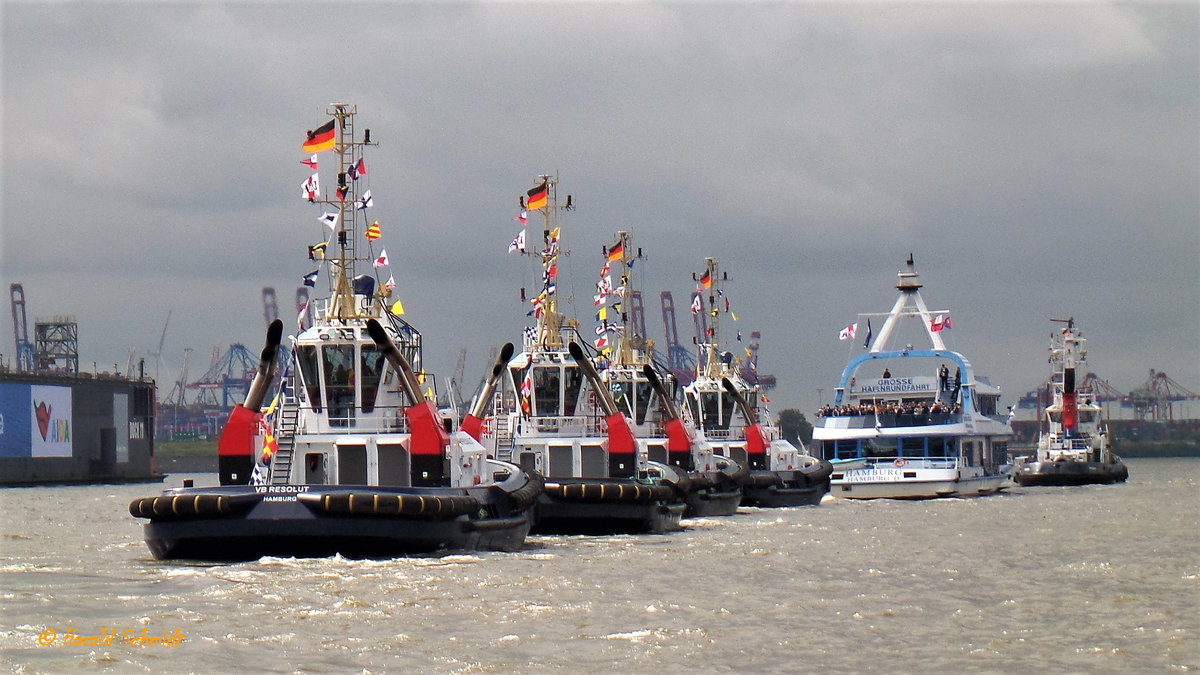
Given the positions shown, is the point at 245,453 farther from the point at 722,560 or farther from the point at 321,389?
the point at 722,560

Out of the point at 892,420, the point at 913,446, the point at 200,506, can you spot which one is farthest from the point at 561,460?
the point at 913,446

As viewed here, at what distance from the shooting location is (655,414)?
5528cm

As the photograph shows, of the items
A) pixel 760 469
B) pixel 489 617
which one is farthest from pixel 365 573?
pixel 760 469

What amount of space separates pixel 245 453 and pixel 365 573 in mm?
6058

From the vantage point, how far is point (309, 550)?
99.1 ft

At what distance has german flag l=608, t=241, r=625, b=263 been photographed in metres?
59.0

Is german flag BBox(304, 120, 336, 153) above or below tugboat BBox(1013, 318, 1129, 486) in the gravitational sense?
above

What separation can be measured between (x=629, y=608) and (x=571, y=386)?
19.8 metres

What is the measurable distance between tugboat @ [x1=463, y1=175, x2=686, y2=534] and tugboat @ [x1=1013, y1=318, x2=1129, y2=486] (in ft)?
165

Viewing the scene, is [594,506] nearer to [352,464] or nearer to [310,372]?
[352,464]

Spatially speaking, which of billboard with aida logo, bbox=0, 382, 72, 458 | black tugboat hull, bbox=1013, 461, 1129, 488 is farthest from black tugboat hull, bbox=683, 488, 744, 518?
billboard with aida logo, bbox=0, 382, 72, 458

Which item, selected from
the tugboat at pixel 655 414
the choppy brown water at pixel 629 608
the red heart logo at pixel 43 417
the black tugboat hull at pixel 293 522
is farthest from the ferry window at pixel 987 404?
the red heart logo at pixel 43 417

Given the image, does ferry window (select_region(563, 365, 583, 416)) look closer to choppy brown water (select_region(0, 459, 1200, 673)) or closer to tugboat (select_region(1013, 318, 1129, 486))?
choppy brown water (select_region(0, 459, 1200, 673))

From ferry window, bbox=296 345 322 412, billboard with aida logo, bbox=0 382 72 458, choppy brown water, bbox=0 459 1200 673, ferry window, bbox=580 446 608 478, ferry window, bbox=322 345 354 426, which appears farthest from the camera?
billboard with aida logo, bbox=0 382 72 458
